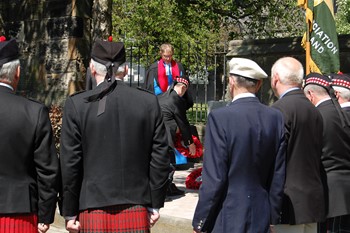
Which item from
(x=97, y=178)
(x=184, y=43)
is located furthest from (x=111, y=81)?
(x=184, y=43)

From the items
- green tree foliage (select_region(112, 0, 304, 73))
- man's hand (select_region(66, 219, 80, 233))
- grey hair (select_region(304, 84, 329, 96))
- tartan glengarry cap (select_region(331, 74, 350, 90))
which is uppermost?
green tree foliage (select_region(112, 0, 304, 73))

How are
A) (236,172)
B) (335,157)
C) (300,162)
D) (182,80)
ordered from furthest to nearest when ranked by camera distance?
(182,80), (335,157), (300,162), (236,172)

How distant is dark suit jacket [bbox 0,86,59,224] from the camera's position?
4516 mm

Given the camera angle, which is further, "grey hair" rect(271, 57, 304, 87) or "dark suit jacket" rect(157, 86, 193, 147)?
"dark suit jacket" rect(157, 86, 193, 147)

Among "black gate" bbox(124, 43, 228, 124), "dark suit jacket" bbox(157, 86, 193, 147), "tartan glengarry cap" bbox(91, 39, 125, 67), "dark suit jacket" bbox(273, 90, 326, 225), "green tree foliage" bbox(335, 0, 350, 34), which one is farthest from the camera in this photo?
"green tree foliage" bbox(335, 0, 350, 34)

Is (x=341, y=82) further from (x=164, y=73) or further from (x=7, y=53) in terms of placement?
(x=164, y=73)

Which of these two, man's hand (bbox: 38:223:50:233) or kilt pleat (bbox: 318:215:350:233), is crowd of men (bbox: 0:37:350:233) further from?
kilt pleat (bbox: 318:215:350:233)

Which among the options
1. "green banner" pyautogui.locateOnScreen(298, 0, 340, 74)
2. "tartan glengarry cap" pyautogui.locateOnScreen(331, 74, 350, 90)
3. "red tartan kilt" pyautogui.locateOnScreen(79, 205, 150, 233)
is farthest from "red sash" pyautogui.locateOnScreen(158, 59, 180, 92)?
"red tartan kilt" pyautogui.locateOnScreen(79, 205, 150, 233)

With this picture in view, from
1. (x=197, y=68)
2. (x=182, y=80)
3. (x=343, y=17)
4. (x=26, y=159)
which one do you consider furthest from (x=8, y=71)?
(x=343, y=17)

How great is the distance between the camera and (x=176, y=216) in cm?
807

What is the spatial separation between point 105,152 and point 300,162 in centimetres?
151

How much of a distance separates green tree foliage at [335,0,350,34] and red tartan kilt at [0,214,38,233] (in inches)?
990

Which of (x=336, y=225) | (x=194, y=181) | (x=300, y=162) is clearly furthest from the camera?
(x=194, y=181)

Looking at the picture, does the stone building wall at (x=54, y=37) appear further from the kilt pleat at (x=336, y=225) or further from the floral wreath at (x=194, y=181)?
the kilt pleat at (x=336, y=225)
